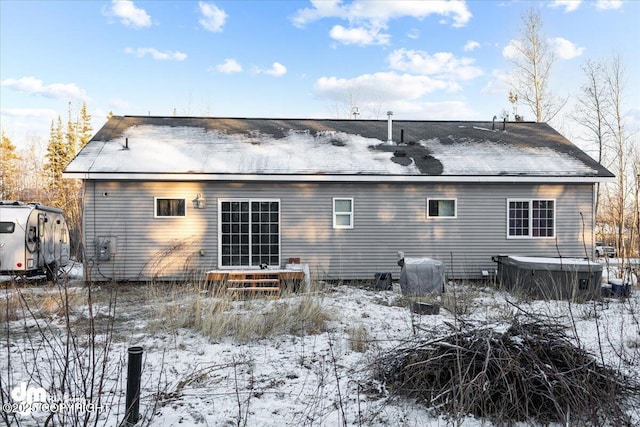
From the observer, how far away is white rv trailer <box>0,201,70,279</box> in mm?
10891

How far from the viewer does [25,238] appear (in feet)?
34.8

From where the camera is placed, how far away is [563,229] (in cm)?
Answer: 1160

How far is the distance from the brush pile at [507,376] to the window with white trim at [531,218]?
812 centimetres

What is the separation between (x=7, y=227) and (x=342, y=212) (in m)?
8.68

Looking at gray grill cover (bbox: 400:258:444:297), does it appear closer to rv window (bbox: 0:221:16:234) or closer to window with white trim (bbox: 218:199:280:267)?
window with white trim (bbox: 218:199:280:267)

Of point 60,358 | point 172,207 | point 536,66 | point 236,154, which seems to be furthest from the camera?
point 536,66

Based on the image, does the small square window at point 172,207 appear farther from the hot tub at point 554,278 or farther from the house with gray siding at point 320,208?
the hot tub at point 554,278

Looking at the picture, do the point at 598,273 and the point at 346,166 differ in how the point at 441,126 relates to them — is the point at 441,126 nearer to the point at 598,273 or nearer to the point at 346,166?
the point at 346,166

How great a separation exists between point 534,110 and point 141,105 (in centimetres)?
2372

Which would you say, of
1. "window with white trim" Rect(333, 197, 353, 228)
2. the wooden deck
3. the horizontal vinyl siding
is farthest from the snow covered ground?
"window with white trim" Rect(333, 197, 353, 228)

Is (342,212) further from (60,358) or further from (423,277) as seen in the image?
(60,358)

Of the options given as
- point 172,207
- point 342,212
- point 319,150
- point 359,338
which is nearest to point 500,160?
point 342,212

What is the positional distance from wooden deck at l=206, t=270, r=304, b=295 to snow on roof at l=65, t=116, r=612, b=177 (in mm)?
2676

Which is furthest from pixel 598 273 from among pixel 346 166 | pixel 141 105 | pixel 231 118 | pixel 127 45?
pixel 141 105
